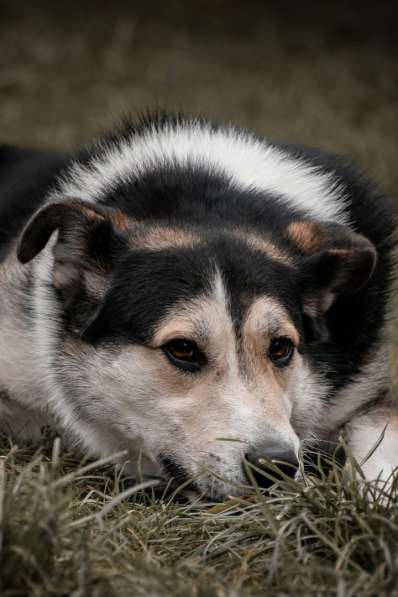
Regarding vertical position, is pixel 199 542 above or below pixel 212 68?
above

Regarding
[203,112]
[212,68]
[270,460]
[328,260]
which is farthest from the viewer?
[212,68]

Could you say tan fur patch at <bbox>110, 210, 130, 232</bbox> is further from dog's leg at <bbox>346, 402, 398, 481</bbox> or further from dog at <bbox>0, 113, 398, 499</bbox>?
dog's leg at <bbox>346, 402, 398, 481</bbox>

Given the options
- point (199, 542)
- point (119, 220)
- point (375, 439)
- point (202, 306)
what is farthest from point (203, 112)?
point (199, 542)

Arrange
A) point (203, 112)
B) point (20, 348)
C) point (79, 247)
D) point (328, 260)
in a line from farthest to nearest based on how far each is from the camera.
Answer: point (203, 112) → point (20, 348) → point (328, 260) → point (79, 247)

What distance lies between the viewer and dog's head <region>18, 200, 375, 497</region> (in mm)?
4410

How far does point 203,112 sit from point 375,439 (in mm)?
8843

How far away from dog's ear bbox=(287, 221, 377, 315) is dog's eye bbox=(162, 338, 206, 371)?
0.80 m

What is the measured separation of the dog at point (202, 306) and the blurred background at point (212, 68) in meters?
5.29

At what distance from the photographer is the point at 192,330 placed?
450cm

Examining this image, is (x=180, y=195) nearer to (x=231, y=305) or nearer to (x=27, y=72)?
(x=231, y=305)

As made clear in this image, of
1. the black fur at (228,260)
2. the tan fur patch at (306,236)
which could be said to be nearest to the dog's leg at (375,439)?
the black fur at (228,260)

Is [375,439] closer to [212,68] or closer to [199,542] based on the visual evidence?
[199,542]

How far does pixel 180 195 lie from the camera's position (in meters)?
5.21

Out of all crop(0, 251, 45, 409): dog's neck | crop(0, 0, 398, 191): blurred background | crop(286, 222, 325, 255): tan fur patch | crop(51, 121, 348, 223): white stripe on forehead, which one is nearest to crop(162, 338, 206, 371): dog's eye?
crop(286, 222, 325, 255): tan fur patch
